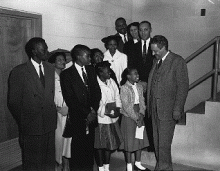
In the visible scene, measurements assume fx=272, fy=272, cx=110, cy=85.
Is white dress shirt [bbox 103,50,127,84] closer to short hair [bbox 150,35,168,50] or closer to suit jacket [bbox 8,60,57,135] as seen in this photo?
short hair [bbox 150,35,168,50]

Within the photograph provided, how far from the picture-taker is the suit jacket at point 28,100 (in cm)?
275

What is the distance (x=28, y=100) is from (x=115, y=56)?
174 centimetres

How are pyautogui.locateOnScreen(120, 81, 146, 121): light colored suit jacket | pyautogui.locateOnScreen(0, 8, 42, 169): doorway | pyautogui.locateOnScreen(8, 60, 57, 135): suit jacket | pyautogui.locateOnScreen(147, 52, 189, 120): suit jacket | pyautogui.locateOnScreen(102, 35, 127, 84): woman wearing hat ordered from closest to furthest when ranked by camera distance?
1. pyautogui.locateOnScreen(8, 60, 57, 135): suit jacket
2. pyautogui.locateOnScreen(147, 52, 189, 120): suit jacket
3. pyautogui.locateOnScreen(120, 81, 146, 121): light colored suit jacket
4. pyautogui.locateOnScreen(0, 8, 42, 169): doorway
5. pyautogui.locateOnScreen(102, 35, 127, 84): woman wearing hat

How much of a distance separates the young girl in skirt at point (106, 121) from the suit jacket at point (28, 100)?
27.8 inches

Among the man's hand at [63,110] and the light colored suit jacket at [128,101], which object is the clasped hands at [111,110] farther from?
the man's hand at [63,110]

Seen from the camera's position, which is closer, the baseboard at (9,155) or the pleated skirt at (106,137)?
the pleated skirt at (106,137)

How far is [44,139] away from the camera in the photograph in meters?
2.90

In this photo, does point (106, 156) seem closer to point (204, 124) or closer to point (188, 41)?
point (204, 124)

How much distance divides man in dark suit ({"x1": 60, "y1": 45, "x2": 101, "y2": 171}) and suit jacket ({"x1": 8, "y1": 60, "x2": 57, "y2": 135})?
0.86 ft

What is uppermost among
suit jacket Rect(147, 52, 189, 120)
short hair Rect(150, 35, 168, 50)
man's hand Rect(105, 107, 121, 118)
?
short hair Rect(150, 35, 168, 50)

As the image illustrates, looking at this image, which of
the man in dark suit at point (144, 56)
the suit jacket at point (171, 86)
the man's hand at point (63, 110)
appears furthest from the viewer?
the man in dark suit at point (144, 56)

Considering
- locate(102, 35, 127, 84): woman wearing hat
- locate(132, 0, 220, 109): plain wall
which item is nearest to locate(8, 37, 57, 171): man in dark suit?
locate(102, 35, 127, 84): woman wearing hat

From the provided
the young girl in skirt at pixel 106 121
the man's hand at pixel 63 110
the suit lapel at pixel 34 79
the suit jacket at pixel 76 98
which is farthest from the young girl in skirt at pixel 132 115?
the suit lapel at pixel 34 79

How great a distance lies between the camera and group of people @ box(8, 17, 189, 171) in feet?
9.22
